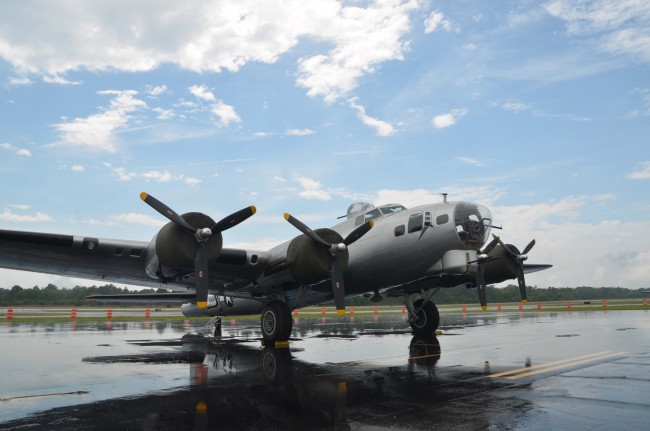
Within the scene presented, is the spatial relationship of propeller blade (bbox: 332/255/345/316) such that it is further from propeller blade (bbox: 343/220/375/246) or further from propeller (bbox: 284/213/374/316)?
propeller blade (bbox: 343/220/375/246)

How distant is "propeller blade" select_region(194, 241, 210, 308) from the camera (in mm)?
12688

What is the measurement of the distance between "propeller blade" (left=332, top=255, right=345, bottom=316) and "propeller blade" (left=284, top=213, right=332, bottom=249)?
57cm

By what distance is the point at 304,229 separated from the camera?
14.4 meters

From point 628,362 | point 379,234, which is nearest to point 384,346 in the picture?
point 379,234

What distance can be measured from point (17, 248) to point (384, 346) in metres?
11.6

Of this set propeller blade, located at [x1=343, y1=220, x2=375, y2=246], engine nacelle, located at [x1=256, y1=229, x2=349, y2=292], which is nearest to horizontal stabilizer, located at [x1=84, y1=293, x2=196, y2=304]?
engine nacelle, located at [x1=256, y1=229, x2=349, y2=292]

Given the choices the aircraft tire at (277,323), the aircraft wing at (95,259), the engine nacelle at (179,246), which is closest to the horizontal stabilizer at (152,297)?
the aircraft wing at (95,259)

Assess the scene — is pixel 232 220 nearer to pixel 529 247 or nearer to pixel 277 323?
pixel 277 323

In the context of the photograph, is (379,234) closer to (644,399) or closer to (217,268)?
(217,268)

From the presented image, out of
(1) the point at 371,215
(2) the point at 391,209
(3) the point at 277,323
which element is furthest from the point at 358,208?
(3) the point at 277,323

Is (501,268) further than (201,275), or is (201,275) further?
(501,268)

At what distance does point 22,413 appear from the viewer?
6.90 m

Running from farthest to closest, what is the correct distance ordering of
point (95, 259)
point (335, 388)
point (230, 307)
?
point (230, 307)
point (95, 259)
point (335, 388)

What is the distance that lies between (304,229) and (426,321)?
23.6 feet
